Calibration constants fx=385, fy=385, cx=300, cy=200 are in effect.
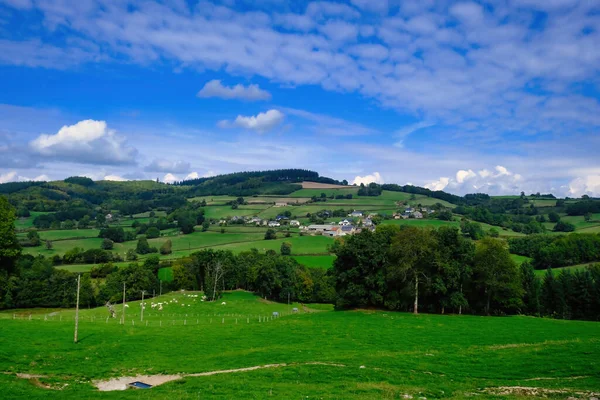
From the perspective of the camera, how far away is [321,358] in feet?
84.5

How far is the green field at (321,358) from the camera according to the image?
1852cm

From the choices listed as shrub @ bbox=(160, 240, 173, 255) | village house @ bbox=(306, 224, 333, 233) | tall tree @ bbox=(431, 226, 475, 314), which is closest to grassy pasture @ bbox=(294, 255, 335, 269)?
village house @ bbox=(306, 224, 333, 233)

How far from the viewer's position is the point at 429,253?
165 feet

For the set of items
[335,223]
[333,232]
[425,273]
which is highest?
[335,223]

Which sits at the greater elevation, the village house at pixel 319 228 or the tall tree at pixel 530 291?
the village house at pixel 319 228

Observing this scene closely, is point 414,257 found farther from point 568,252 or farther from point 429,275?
point 568,252

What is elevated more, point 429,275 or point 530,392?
point 429,275

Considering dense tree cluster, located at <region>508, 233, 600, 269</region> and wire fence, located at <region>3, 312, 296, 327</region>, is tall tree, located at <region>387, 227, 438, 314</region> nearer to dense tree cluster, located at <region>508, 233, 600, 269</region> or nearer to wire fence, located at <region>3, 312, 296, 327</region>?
wire fence, located at <region>3, 312, 296, 327</region>

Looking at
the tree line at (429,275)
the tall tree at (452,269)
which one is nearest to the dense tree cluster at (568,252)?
the tree line at (429,275)

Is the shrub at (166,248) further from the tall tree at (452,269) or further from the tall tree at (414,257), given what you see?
the tall tree at (452,269)

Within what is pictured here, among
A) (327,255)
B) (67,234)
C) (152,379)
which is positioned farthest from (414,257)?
(67,234)

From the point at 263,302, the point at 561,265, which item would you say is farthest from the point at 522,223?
the point at 263,302

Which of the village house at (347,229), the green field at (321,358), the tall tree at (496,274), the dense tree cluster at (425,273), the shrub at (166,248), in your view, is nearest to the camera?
the green field at (321,358)

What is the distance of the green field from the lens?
18516mm
